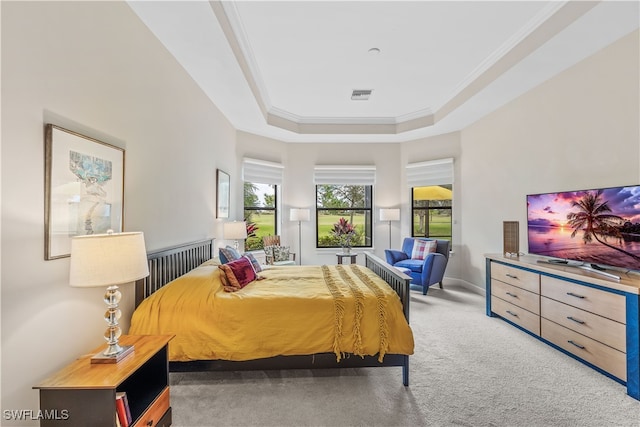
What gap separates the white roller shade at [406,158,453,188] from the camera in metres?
5.49

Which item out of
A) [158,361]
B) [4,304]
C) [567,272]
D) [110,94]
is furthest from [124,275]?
[567,272]

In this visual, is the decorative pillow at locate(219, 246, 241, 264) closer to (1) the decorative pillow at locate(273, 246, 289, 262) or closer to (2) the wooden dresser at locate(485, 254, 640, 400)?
(1) the decorative pillow at locate(273, 246, 289, 262)

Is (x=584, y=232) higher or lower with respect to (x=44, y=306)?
higher

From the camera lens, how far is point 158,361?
181cm

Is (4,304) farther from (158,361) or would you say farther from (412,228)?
(412,228)

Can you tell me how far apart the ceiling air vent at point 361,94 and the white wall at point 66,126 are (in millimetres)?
2544

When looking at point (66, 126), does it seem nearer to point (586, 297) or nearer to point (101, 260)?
point (101, 260)

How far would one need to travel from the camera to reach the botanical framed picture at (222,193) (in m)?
4.19

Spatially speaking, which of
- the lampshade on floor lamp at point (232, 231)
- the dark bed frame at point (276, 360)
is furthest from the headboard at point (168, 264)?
the lampshade on floor lamp at point (232, 231)

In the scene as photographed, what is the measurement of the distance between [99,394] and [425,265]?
14.3 feet

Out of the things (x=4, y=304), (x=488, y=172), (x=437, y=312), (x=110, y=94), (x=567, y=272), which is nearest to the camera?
(x=4, y=304)

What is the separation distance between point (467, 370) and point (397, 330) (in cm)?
85

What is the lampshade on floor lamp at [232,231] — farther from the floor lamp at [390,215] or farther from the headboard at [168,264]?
the floor lamp at [390,215]

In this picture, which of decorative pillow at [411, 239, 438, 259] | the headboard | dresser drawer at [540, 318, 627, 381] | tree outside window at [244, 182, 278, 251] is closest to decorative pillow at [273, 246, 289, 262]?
tree outside window at [244, 182, 278, 251]
